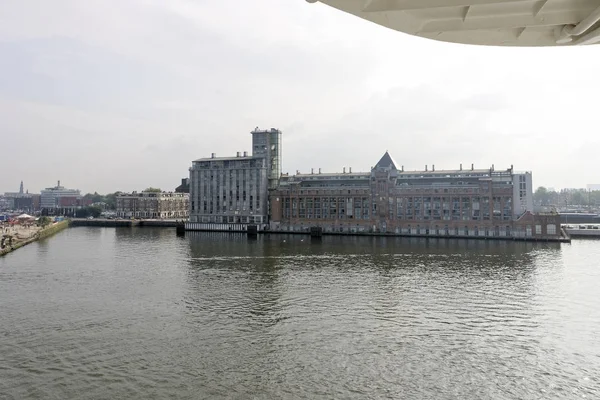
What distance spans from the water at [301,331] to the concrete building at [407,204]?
32.5 metres

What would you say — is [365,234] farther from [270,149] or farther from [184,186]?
[184,186]

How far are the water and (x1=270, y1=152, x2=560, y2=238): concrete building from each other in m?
32.5

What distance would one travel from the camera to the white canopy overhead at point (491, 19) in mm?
6945

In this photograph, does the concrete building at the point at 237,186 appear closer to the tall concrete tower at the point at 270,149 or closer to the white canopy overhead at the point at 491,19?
the tall concrete tower at the point at 270,149

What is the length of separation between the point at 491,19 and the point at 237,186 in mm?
98368

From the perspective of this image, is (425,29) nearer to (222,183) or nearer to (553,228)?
(553,228)

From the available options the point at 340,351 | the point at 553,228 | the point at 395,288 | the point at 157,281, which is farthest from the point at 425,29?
the point at 553,228

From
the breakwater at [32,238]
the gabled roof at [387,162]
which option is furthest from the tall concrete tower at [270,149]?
the breakwater at [32,238]

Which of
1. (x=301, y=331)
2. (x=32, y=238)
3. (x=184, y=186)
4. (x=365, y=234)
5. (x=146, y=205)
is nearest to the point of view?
(x=301, y=331)

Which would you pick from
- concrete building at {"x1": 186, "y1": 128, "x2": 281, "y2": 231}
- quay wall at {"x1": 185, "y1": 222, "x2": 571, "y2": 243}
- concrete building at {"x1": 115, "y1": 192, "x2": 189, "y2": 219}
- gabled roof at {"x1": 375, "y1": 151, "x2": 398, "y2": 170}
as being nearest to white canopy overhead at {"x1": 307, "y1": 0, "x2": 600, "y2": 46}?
quay wall at {"x1": 185, "y1": 222, "x2": 571, "y2": 243}

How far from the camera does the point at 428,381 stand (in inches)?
763

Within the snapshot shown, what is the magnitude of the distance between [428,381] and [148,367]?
43.5 feet

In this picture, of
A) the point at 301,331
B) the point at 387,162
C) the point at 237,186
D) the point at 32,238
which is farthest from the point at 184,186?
the point at 301,331

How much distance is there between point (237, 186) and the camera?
342 feet
